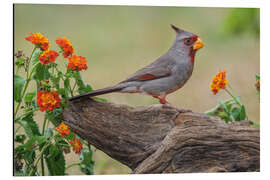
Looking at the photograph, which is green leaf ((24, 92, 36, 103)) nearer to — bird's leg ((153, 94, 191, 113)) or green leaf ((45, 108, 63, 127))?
green leaf ((45, 108, 63, 127))

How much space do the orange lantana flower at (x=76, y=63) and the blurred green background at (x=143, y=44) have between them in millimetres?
225

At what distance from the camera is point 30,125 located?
4.00 m

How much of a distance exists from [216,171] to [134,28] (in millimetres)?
1755

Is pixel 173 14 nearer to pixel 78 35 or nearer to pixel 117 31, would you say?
pixel 117 31

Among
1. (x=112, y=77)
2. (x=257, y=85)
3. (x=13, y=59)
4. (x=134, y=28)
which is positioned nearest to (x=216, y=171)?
(x=257, y=85)

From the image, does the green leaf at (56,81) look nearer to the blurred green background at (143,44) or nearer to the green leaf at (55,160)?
the blurred green background at (143,44)

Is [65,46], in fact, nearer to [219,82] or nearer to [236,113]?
[219,82]

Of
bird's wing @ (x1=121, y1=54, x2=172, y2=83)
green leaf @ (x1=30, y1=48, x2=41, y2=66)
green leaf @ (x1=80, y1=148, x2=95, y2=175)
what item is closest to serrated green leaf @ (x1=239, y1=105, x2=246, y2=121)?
bird's wing @ (x1=121, y1=54, x2=172, y2=83)

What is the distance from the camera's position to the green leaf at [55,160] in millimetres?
4022

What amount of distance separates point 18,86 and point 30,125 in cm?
39

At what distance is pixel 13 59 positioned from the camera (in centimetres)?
400

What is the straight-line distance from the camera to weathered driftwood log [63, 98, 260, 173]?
4020 millimetres

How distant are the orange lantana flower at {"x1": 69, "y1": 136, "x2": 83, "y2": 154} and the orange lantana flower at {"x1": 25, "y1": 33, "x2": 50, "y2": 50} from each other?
0.96 metres

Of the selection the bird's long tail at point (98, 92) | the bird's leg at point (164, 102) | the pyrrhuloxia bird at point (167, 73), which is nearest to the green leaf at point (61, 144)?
the bird's long tail at point (98, 92)
